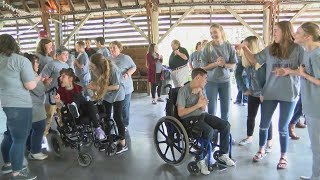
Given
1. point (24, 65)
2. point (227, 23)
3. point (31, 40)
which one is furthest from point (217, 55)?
point (31, 40)

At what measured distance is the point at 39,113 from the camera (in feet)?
11.1

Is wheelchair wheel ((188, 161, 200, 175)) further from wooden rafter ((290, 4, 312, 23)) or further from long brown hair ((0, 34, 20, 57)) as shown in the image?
wooden rafter ((290, 4, 312, 23))

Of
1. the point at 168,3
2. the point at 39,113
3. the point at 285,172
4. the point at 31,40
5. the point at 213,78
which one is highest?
the point at 168,3

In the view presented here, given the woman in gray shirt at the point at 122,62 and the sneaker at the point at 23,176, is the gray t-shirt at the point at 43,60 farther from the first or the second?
the sneaker at the point at 23,176

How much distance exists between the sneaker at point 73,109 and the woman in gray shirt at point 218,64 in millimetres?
1462

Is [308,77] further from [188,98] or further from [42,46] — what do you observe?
[42,46]

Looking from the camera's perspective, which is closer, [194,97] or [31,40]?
[194,97]

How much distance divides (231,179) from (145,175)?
31.0 inches

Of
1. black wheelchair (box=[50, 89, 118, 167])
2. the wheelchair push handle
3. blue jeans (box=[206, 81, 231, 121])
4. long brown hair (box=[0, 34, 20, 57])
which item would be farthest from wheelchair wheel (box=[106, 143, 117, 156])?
long brown hair (box=[0, 34, 20, 57])

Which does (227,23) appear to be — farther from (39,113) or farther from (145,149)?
(39,113)

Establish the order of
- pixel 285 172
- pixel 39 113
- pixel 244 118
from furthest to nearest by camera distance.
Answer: pixel 244 118 → pixel 39 113 → pixel 285 172

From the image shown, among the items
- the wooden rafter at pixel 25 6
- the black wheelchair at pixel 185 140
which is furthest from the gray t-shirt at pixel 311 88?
the wooden rafter at pixel 25 6

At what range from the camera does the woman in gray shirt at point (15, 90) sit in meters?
2.71

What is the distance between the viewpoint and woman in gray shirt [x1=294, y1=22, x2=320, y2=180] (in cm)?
246
